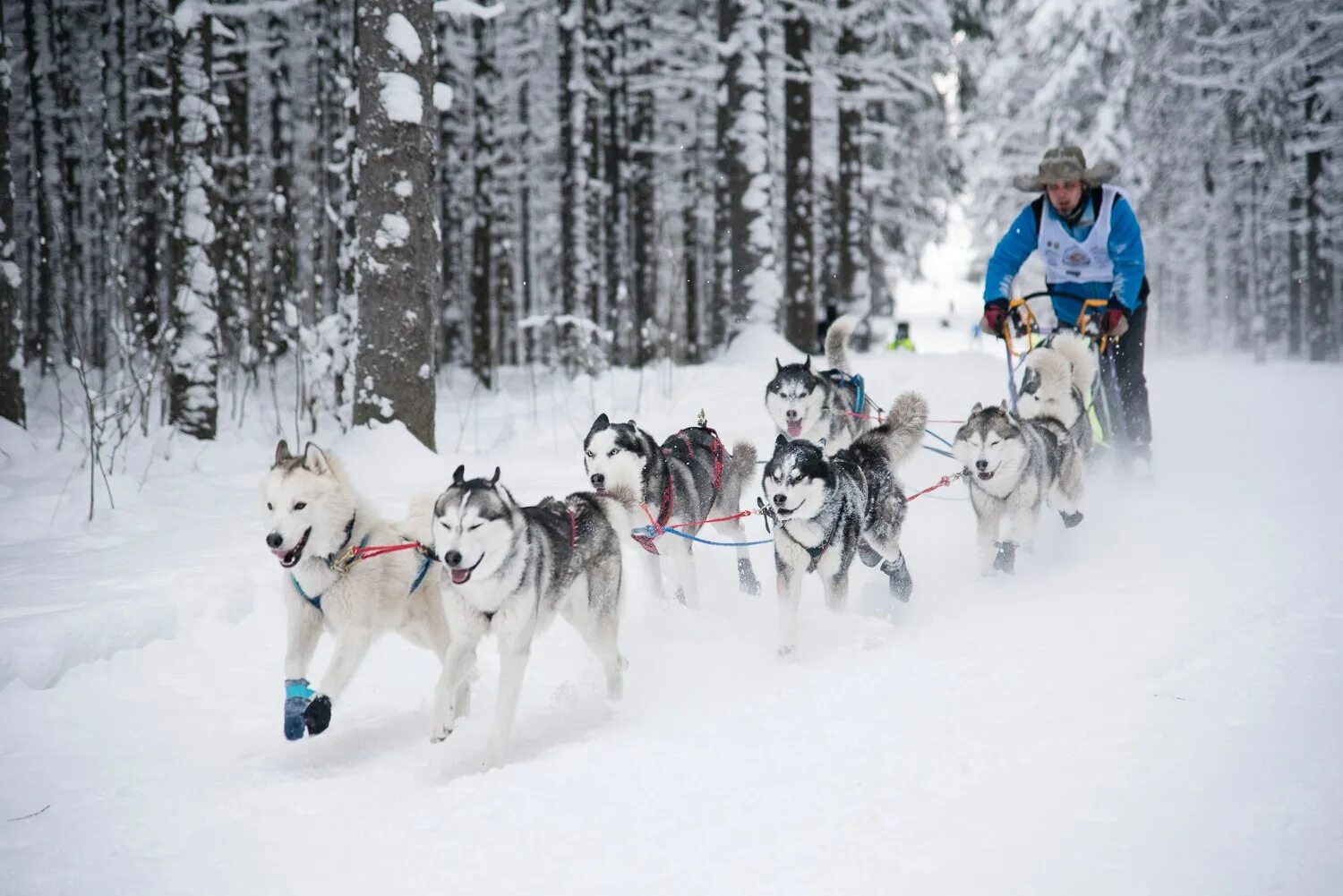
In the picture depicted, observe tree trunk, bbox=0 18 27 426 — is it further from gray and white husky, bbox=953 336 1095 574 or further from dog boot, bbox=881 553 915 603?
gray and white husky, bbox=953 336 1095 574

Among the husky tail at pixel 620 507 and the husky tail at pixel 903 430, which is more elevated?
the husky tail at pixel 903 430

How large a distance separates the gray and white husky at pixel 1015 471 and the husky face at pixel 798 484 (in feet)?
3.78

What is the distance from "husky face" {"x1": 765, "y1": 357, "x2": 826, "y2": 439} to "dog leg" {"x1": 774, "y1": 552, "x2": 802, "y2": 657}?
1.83 meters

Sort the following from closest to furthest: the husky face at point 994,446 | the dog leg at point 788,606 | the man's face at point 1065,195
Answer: the dog leg at point 788,606
the husky face at point 994,446
the man's face at point 1065,195

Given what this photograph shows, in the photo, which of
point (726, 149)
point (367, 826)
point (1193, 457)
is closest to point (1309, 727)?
point (367, 826)

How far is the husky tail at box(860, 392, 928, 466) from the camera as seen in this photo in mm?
4875

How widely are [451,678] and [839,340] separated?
447 cm

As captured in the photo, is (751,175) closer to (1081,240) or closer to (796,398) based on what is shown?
(1081,240)

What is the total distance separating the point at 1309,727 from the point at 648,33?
602 inches

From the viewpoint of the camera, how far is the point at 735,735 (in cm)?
298

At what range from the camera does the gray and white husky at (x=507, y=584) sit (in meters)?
3.00

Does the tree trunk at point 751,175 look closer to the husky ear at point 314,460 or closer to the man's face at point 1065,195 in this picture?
the man's face at point 1065,195

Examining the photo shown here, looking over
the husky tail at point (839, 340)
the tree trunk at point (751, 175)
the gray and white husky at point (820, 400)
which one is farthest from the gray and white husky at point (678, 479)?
the tree trunk at point (751, 175)

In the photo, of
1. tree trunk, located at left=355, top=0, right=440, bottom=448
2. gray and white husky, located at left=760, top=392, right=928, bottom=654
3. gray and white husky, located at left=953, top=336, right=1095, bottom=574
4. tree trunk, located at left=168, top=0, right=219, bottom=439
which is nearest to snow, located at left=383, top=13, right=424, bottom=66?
tree trunk, located at left=355, top=0, right=440, bottom=448
